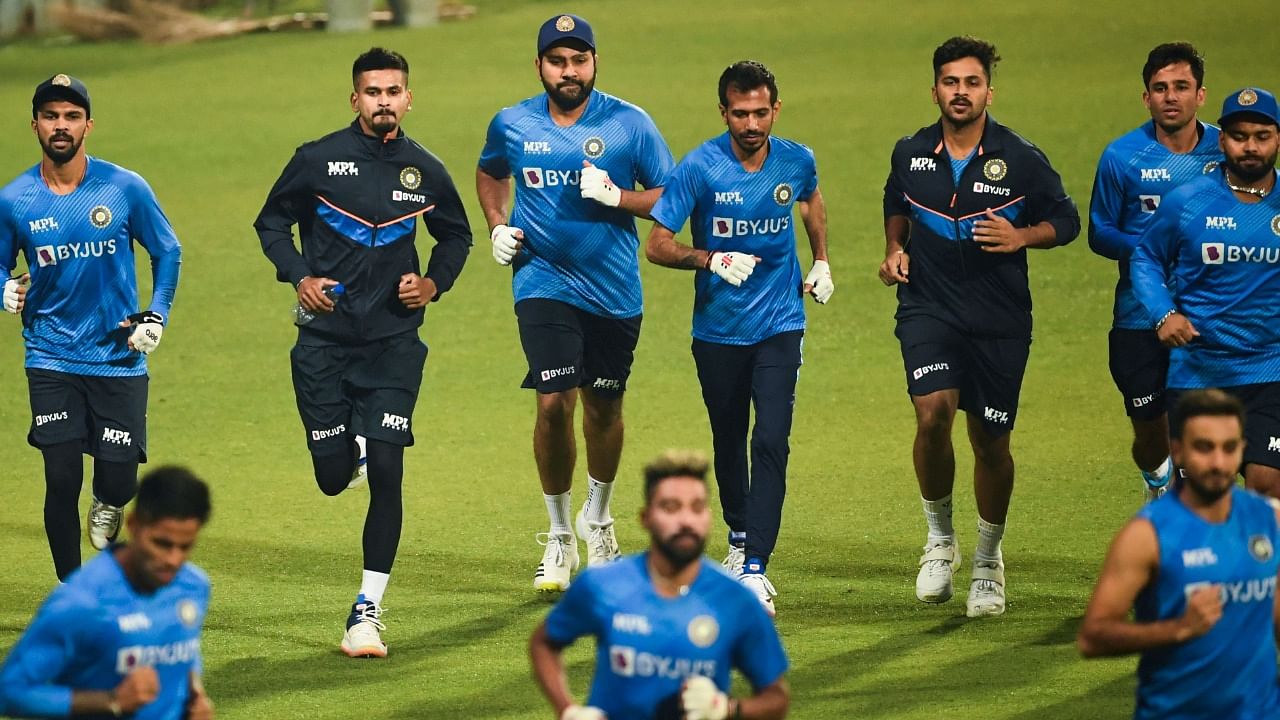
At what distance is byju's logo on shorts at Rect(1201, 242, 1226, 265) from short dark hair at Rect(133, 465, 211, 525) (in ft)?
15.6

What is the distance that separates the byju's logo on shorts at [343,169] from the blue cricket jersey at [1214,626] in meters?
4.44

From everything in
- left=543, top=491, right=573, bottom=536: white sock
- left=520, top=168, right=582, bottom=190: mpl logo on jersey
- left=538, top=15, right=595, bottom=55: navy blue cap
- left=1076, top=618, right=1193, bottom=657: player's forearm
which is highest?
left=538, top=15, right=595, bottom=55: navy blue cap

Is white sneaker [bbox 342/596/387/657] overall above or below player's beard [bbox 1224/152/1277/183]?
below

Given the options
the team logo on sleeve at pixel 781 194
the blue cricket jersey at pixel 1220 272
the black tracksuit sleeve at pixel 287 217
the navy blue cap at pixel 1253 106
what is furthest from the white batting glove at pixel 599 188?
the navy blue cap at pixel 1253 106

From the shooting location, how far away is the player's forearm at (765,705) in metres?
5.73

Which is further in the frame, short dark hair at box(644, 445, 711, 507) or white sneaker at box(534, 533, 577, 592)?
white sneaker at box(534, 533, 577, 592)

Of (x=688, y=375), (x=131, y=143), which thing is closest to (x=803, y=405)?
(x=688, y=375)

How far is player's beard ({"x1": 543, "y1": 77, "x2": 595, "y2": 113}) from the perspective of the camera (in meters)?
10.3

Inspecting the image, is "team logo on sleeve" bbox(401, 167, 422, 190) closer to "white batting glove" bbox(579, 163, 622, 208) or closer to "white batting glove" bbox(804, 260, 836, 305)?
"white batting glove" bbox(579, 163, 622, 208)

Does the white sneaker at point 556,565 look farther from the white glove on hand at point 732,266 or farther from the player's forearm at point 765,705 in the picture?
the player's forearm at point 765,705

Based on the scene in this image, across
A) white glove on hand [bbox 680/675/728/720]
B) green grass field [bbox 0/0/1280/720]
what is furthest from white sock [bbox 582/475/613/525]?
white glove on hand [bbox 680/675/728/720]

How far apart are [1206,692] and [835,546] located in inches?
191

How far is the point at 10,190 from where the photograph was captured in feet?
31.2

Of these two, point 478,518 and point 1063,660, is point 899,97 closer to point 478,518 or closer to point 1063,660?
point 478,518
